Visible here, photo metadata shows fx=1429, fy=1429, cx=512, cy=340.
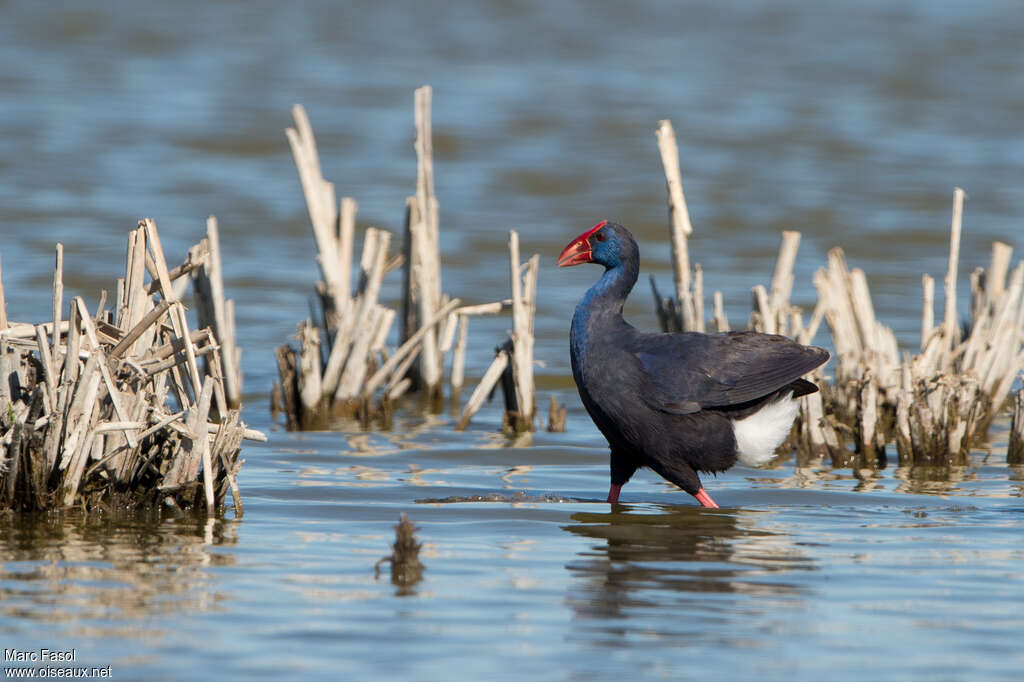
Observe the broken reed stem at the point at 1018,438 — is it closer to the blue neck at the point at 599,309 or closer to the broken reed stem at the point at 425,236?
the blue neck at the point at 599,309

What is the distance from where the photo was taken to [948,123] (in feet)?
67.3

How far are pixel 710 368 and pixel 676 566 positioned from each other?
150cm

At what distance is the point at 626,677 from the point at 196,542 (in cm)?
207

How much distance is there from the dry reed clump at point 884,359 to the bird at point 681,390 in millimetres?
1152

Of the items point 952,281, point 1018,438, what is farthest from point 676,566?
point 952,281

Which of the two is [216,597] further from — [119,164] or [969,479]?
[119,164]

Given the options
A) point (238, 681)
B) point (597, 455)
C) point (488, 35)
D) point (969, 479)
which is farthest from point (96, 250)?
point (488, 35)

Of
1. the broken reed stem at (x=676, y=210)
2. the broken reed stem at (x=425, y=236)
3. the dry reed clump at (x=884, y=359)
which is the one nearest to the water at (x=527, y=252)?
the dry reed clump at (x=884, y=359)

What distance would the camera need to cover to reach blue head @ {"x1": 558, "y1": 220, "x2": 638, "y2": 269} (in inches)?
269

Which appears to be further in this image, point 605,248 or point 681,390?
point 605,248

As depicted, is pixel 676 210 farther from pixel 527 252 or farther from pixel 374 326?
pixel 527 252

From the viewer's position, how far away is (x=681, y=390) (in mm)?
6406

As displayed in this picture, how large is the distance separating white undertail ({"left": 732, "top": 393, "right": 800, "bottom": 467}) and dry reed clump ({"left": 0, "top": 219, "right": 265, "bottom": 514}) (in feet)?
7.38

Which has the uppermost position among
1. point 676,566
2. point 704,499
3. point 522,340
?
point 522,340
